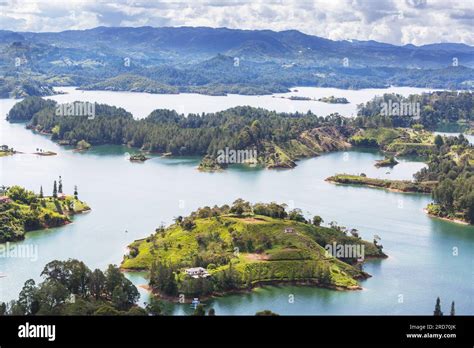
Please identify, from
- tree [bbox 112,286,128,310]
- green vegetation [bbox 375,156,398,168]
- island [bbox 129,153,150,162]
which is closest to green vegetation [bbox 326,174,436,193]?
green vegetation [bbox 375,156,398,168]

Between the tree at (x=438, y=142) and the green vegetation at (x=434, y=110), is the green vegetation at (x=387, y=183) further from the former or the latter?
the green vegetation at (x=434, y=110)

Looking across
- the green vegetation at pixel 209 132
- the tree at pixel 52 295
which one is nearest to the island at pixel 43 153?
the green vegetation at pixel 209 132

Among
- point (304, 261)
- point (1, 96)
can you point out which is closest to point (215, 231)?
point (304, 261)

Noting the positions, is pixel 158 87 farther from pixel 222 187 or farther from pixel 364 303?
pixel 364 303

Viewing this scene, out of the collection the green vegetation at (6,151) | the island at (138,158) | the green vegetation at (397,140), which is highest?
the green vegetation at (397,140)

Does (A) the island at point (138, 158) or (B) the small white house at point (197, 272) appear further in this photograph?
(A) the island at point (138, 158)

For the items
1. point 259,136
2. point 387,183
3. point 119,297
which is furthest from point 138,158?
Result: point 119,297

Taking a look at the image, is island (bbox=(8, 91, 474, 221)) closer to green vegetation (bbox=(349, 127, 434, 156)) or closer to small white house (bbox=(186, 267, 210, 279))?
green vegetation (bbox=(349, 127, 434, 156))
